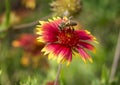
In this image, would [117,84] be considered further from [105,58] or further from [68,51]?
[105,58]

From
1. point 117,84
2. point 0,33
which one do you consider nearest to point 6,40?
point 0,33

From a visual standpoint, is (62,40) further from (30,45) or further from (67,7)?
(30,45)

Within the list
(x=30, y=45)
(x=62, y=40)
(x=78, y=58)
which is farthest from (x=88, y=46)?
(x=30, y=45)

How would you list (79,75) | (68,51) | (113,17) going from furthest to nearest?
1. (113,17)
2. (79,75)
3. (68,51)

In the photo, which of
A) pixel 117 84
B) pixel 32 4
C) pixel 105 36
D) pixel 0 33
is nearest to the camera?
pixel 117 84

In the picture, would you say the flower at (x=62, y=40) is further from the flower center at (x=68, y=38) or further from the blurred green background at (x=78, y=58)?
the blurred green background at (x=78, y=58)

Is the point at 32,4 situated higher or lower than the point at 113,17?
higher

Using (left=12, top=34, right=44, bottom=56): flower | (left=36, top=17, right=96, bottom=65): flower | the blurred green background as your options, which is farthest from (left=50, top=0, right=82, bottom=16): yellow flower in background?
(left=12, top=34, right=44, bottom=56): flower
